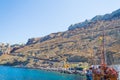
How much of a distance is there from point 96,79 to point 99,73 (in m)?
3.20

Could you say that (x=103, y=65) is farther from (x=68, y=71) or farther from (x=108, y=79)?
(x=68, y=71)

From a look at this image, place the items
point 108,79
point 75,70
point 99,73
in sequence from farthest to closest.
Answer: point 75,70
point 99,73
point 108,79

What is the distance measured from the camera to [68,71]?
198250mm

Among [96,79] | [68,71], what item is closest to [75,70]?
[68,71]

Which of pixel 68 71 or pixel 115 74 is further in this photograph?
pixel 68 71

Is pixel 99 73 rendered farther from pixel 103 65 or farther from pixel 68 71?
pixel 68 71

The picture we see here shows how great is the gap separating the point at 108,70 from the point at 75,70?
114631 millimetres

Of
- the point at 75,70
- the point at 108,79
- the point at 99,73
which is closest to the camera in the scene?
the point at 108,79

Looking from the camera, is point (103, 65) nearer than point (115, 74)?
No

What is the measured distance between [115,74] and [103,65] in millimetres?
8165

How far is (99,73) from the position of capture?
86625 mm

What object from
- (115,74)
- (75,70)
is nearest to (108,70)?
(115,74)

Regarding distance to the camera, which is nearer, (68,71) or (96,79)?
(96,79)

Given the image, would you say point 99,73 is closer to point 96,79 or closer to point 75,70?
point 96,79
